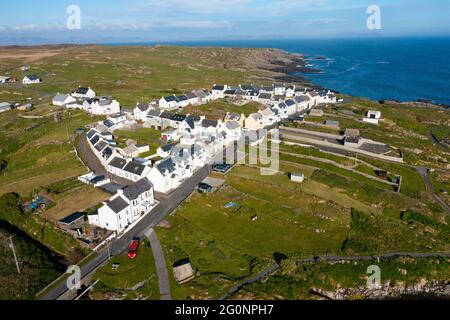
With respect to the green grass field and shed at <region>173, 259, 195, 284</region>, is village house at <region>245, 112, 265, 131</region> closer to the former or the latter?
the green grass field

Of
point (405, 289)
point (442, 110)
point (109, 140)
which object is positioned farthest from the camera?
point (442, 110)

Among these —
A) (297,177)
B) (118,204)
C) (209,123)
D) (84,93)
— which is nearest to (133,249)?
(118,204)

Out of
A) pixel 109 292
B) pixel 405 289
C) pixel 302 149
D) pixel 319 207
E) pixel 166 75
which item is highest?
pixel 166 75

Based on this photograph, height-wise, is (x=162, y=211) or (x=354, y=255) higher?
(x=162, y=211)

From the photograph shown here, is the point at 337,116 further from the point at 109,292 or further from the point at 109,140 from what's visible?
the point at 109,292

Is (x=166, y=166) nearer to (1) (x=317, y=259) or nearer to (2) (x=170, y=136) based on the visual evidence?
(2) (x=170, y=136)

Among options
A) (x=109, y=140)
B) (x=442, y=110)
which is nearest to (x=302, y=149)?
(x=109, y=140)

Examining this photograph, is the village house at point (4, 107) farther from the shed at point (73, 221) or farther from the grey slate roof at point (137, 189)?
the grey slate roof at point (137, 189)

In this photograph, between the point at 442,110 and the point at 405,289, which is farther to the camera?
the point at 442,110
